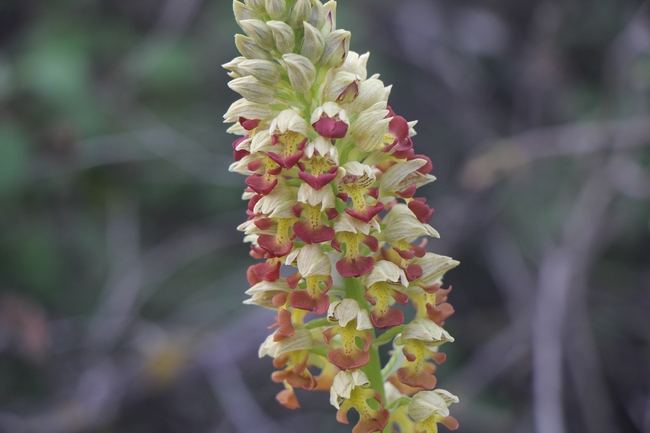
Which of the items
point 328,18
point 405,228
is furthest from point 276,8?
point 405,228

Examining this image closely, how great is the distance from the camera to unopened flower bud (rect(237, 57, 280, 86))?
78.0 inches

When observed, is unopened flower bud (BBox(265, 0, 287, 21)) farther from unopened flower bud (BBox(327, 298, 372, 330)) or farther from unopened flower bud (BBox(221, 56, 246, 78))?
unopened flower bud (BBox(327, 298, 372, 330))

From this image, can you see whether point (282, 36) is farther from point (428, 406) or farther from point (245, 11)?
point (428, 406)

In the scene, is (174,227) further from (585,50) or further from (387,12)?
(585,50)

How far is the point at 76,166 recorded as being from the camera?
6.14 meters

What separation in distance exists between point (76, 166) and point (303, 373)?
15.9 ft

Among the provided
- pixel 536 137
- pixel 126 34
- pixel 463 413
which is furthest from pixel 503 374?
pixel 126 34

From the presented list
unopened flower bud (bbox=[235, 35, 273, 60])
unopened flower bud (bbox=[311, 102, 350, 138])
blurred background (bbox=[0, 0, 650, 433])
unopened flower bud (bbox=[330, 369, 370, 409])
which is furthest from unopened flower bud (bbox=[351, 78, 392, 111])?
blurred background (bbox=[0, 0, 650, 433])

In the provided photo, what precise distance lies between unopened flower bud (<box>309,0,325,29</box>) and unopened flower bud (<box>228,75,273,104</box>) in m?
0.26

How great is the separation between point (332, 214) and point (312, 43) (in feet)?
1.84

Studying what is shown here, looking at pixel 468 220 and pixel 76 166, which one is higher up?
pixel 468 220

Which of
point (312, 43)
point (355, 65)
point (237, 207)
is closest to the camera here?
point (312, 43)

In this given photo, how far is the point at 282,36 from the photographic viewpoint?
6.48 ft

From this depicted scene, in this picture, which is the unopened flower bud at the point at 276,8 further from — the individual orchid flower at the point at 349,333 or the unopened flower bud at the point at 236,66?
the individual orchid flower at the point at 349,333
